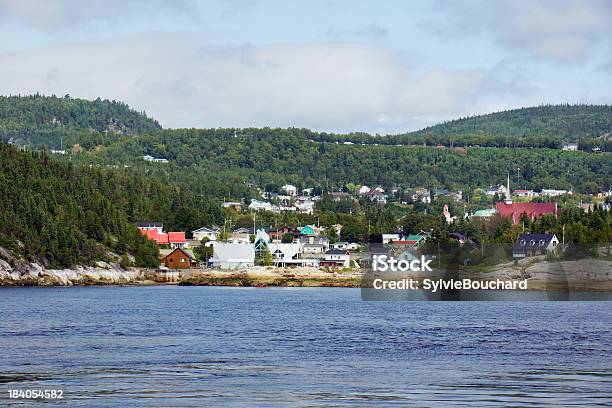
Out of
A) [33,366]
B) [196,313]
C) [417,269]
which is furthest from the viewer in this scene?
[417,269]

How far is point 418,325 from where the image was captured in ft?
199

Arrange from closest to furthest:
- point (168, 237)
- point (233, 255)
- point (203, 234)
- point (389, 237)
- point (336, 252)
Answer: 1. point (233, 255)
2. point (336, 252)
3. point (168, 237)
4. point (389, 237)
5. point (203, 234)

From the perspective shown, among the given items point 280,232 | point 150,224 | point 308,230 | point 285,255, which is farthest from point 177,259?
point 308,230

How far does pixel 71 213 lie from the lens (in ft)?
415

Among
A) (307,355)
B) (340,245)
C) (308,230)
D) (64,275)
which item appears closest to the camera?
→ (307,355)

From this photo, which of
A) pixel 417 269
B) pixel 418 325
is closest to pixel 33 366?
pixel 418 325

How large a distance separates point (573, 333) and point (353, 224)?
12551 centimetres

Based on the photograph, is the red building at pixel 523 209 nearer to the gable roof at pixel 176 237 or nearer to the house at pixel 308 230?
the house at pixel 308 230

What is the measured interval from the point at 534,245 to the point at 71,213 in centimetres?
5274

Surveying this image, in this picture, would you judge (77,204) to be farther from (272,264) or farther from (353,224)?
(353,224)

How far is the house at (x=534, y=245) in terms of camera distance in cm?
9942

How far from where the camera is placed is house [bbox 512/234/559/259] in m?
99.4

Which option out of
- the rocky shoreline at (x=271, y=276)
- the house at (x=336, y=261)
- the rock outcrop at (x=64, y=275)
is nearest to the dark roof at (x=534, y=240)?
the rocky shoreline at (x=271, y=276)

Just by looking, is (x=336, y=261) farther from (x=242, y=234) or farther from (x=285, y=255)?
(x=242, y=234)
